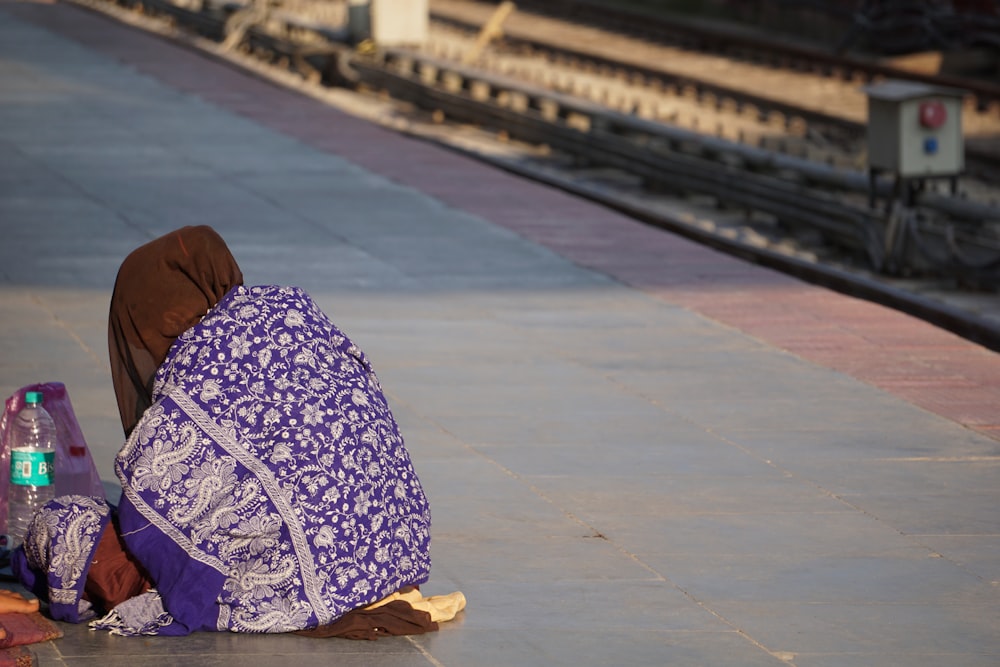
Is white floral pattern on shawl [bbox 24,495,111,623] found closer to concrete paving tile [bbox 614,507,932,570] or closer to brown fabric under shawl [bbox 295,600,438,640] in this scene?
brown fabric under shawl [bbox 295,600,438,640]

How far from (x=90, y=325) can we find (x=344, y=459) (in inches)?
170

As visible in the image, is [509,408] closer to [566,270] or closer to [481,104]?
[566,270]

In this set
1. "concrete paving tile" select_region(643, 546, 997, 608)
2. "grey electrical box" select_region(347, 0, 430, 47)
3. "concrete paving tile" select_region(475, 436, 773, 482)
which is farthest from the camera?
"grey electrical box" select_region(347, 0, 430, 47)

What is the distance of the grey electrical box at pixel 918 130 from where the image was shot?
12.5 meters

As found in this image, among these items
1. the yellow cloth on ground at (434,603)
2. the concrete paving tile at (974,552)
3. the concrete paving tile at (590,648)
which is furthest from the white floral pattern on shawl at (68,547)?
the concrete paving tile at (974,552)

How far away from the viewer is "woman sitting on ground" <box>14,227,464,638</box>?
4734 mm

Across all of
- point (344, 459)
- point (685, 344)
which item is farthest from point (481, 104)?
point (344, 459)

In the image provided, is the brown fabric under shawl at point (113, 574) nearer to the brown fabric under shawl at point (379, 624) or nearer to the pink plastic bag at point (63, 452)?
the brown fabric under shawl at point (379, 624)

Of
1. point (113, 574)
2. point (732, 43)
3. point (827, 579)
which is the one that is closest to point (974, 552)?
point (827, 579)

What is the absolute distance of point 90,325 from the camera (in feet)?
29.0

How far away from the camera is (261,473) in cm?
474

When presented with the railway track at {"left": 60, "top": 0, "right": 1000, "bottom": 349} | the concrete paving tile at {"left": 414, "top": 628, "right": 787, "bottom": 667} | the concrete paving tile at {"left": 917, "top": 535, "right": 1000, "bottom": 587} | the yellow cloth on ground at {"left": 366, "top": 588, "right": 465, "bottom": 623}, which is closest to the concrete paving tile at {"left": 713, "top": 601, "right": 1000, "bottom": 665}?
the concrete paving tile at {"left": 414, "top": 628, "right": 787, "bottom": 667}

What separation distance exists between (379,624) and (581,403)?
116 inches

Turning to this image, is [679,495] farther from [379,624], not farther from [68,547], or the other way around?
[68,547]
